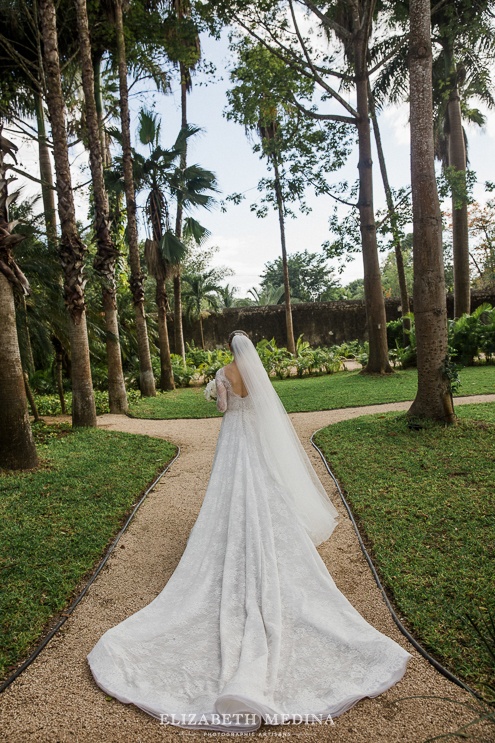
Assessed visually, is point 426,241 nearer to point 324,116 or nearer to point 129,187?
point 324,116

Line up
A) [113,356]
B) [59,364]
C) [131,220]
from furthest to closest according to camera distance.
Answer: [131,220]
[59,364]
[113,356]

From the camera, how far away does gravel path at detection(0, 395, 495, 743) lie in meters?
1.85

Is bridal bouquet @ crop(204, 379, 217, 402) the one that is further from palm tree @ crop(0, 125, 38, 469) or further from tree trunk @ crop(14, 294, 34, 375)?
tree trunk @ crop(14, 294, 34, 375)

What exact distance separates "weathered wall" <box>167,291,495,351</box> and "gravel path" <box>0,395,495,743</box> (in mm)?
17238

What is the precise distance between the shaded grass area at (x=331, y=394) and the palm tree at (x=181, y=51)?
3.62 meters

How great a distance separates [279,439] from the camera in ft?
11.3

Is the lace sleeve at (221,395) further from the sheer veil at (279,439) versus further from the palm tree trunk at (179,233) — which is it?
the palm tree trunk at (179,233)

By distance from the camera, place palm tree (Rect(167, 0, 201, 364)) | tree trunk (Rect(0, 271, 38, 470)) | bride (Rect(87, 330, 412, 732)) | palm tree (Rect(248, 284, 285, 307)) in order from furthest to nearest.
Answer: palm tree (Rect(248, 284, 285, 307))
palm tree (Rect(167, 0, 201, 364))
tree trunk (Rect(0, 271, 38, 470))
bride (Rect(87, 330, 412, 732))

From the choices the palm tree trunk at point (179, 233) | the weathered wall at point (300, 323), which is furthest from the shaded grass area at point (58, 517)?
the weathered wall at point (300, 323)

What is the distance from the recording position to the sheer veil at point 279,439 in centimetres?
340

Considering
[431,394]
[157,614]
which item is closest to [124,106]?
[431,394]

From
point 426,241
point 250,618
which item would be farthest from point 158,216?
point 250,618

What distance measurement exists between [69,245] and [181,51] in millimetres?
6736

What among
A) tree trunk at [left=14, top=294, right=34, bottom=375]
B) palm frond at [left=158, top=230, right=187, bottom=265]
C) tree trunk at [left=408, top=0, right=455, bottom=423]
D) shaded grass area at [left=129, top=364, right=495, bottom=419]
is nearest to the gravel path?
tree trunk at [left=408, top=0, right=455, bottom=423]
